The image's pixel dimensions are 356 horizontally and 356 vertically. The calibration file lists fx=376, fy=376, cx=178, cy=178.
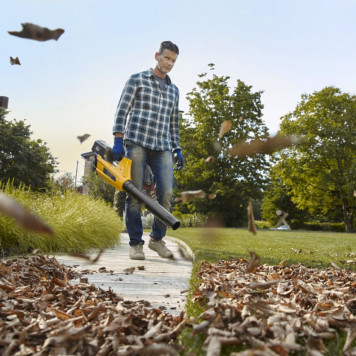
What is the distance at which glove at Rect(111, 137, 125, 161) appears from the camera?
406 centimetres

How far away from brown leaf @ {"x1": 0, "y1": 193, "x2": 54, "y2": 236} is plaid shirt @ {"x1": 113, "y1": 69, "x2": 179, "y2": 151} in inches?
130

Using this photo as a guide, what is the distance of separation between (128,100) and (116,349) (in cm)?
328

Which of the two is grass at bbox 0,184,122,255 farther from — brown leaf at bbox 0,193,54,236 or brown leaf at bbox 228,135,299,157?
brown leaf at bbox 0,193,54,236

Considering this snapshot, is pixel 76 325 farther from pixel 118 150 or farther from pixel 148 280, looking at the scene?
pixel 118 150

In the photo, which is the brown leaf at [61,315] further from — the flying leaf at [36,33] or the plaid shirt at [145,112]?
the plaid shirt at [145,112]

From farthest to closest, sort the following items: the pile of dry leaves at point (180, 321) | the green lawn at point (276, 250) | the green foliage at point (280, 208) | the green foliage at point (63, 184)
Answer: the green foliage at point (280, 208) → the green foliage at point (63, 184) → the green lawn at point (276, 250) → the pile of dry leaves at point (180, 321)

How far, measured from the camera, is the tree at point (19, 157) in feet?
63.3

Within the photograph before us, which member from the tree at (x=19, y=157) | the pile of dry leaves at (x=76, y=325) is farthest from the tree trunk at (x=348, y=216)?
the pile of dry leaves at (x=76, y=325)

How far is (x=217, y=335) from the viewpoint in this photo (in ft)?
4.96

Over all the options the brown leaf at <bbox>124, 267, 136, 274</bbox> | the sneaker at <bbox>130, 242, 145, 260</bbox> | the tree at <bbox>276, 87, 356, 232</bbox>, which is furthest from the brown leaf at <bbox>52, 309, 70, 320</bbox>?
the tree at <bbox>276, 87, 356, 232</bbox>

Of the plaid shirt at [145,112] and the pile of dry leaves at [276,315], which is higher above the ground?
the plaid shirt at [145,112]

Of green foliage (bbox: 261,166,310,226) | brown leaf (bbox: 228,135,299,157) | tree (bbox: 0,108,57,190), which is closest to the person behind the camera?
brown leaf (bbox: 228,135,299,157)

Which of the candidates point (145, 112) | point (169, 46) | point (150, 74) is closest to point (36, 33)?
point (169, 46)

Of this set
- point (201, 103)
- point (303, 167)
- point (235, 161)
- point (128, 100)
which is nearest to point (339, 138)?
point (303, 167)
